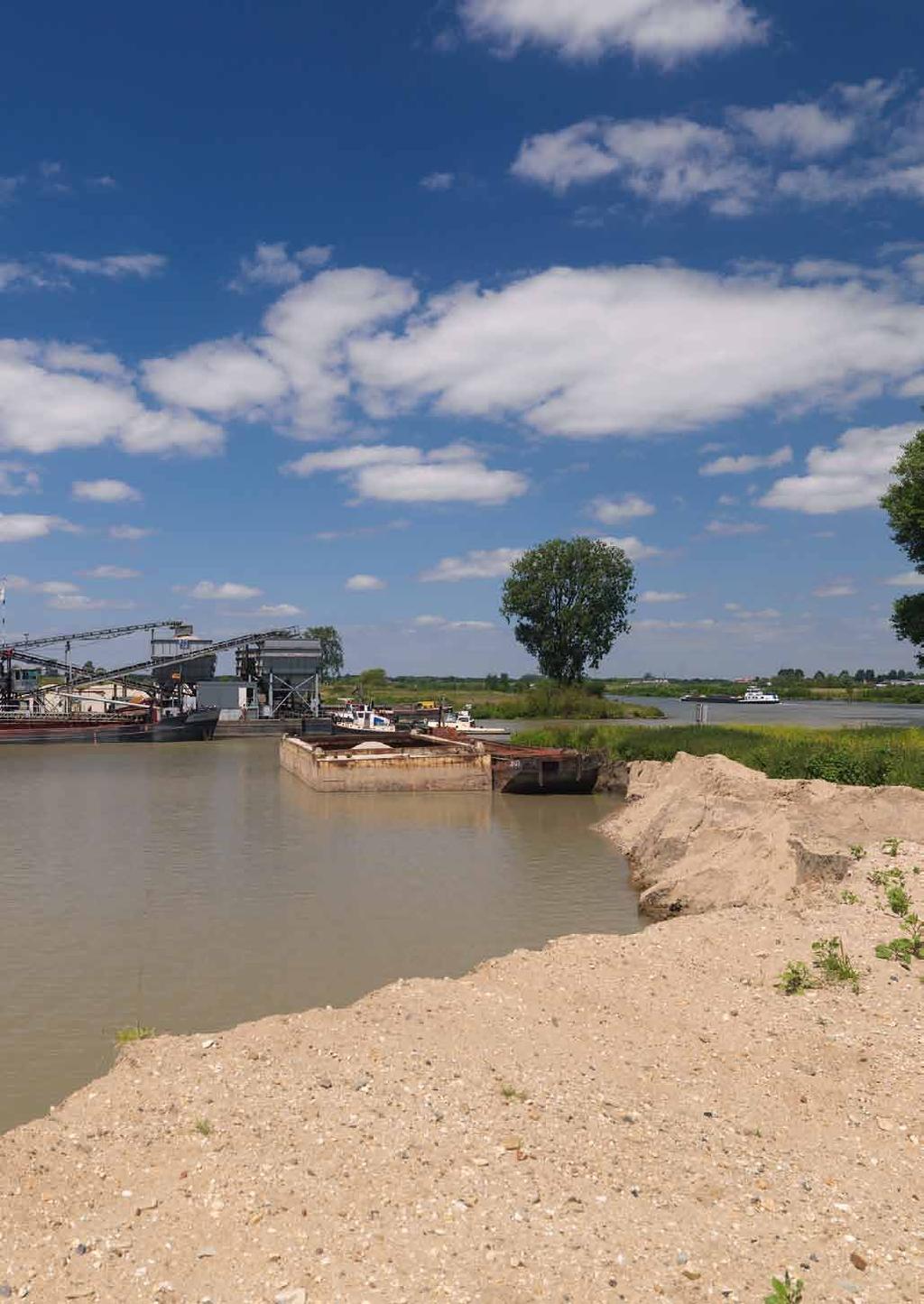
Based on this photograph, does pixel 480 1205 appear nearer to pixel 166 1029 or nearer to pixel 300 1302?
pixel 300 1302

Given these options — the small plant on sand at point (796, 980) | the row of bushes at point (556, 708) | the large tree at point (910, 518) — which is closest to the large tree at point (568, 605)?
the row of bushes at point (556, 708)

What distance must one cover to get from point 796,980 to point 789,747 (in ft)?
62.4

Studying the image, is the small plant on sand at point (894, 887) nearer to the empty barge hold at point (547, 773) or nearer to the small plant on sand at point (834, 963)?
the small plant on sand at point (834, 963)

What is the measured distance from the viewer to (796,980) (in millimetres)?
9188

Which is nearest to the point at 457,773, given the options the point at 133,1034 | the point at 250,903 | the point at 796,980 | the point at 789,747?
the point at 789,747

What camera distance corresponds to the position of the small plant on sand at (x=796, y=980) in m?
9.14

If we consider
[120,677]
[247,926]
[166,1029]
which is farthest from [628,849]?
[120,677]

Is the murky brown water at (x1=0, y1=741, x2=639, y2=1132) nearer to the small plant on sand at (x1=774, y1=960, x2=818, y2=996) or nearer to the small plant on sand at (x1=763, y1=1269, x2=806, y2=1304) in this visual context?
the small plant on sand at (x1=774, y1=960, x2=818, y2=996)

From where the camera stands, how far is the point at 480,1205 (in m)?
5.58

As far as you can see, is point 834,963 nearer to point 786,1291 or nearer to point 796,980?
point 796,980

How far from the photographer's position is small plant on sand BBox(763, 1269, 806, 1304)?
454cm

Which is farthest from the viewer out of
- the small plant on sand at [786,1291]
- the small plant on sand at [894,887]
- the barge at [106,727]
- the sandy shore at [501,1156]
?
the barge at [106,727]

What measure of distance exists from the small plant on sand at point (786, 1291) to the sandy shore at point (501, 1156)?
10cm

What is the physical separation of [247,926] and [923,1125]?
1207 centimetres
